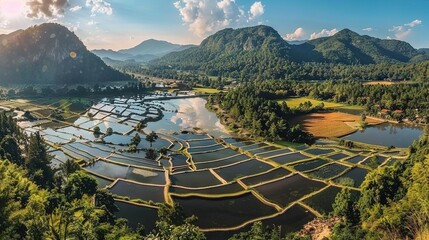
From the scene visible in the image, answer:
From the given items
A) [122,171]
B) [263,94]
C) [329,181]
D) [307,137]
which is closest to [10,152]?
[122,171]

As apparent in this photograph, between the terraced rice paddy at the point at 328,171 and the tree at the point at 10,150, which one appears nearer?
the tree at the point at 10,150

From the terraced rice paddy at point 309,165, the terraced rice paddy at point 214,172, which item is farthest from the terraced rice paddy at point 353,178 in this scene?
the terraced rice paddy at point 309,165

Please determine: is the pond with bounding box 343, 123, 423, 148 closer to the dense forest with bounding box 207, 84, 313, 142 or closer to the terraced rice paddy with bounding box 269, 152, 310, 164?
the dense forest with bounding box 207, 84, 313, 142

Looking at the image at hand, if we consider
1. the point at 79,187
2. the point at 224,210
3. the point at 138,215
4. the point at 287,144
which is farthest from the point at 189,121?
the point at 79,187

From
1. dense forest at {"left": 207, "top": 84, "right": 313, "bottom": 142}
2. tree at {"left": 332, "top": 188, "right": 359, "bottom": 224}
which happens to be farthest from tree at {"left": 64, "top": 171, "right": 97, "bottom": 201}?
dense forest at {"left": 207, "top": 84, "right": 313, "bottom": 142}

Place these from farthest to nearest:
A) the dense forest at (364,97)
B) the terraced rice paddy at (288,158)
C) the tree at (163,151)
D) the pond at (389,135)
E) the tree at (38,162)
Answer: the dense forest at (364,97)
the pond at (389,135)
the tree at (163,151)
the terraced rice paddy at (288,158)
the tree at (38,162)

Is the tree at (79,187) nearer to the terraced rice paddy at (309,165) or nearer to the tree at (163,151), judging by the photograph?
the tree at (163,151)

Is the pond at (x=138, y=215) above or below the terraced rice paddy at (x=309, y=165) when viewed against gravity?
below
